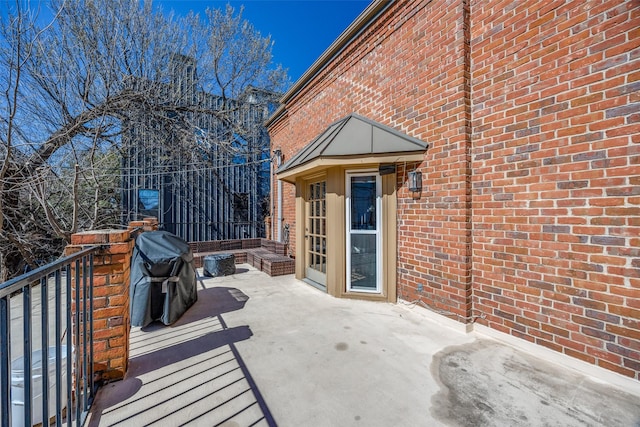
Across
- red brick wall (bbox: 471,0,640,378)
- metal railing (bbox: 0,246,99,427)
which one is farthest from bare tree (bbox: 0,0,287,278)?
red brick wall (bbox: 471,0,640,378)

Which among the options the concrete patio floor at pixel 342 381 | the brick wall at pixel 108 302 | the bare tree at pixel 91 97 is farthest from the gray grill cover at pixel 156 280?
the bare tree at pixel 91 97

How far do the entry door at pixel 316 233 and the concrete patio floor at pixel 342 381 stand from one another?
5.57 feet

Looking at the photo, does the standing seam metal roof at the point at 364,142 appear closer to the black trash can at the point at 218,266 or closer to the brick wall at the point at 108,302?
the brick wall at the point at 108,302

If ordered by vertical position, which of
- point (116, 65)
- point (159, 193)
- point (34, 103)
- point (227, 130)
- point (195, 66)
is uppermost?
point (195, 66)

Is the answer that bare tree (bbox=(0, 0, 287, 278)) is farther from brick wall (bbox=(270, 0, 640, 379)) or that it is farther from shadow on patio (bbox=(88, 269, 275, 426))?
brick wall (bbox=(270, 0, 640, 379))

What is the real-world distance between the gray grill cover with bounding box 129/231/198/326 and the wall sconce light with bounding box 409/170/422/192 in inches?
138

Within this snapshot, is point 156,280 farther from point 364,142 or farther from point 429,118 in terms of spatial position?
point 429,118

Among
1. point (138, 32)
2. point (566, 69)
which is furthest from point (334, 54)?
point (138, 32)

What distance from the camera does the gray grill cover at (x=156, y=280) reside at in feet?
11.6

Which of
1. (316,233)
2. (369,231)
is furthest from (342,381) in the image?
(316,233)

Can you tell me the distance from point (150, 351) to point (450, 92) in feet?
15.7

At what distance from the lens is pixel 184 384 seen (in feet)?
7.75

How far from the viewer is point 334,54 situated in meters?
5.80

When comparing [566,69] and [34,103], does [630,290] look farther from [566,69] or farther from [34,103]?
[34,103]
